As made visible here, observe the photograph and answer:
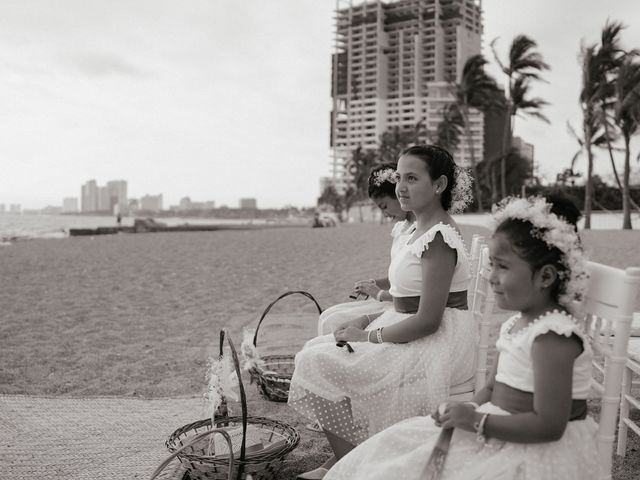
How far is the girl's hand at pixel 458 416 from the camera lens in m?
1.71

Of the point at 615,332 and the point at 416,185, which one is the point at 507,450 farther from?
the point at 416,185

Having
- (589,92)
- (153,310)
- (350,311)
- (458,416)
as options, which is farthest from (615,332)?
(589,92)

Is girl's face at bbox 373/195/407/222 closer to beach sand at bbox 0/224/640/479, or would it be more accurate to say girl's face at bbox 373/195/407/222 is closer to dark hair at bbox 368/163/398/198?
dark hair at bbox 368/163/398/198

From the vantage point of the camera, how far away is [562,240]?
1685 mm

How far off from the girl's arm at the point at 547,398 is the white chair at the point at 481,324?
0.81 metres

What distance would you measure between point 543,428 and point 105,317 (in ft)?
21.1

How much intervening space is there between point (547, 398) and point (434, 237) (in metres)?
0.93

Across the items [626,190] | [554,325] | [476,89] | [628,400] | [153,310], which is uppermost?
[476,89]

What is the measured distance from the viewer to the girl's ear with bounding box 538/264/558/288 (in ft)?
5.66

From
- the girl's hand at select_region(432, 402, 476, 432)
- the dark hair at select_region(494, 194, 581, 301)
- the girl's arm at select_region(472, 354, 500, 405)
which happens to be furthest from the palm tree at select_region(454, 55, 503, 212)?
the girl's hand at select_region(432, 402, 476, 432)

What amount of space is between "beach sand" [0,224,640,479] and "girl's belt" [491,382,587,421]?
453 mm

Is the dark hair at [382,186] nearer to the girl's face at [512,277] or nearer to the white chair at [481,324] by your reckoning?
the white chair at [481,324]

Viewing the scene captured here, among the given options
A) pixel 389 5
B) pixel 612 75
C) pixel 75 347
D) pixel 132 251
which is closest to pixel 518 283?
pixel 75 347

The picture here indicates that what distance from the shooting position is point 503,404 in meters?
1.80
